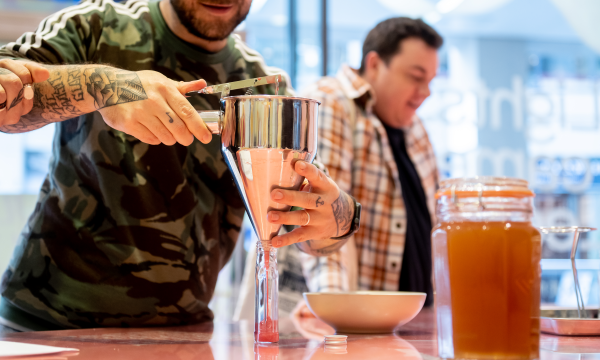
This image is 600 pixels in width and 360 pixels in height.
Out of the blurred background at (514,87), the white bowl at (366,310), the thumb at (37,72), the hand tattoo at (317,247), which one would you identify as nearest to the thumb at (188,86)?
the thumb at (37,72)

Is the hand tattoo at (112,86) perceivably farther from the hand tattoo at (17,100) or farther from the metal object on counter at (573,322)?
the metal object on counter at (573,322)

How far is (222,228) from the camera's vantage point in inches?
54.8

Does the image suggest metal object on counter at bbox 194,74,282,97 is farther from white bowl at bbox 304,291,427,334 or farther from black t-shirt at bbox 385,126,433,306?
black t-shirt at bbox 385,126,433,306

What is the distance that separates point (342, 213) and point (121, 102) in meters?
0.43

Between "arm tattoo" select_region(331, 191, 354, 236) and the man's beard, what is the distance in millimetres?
481

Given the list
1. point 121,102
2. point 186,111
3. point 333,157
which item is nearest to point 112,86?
point 121,102

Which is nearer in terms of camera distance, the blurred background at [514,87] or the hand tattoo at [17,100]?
the hand tattoo at [17,100]

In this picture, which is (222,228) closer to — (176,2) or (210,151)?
(210,151)

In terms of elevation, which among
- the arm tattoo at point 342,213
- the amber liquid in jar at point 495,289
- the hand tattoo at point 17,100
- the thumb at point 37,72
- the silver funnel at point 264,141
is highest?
the thumb at point 37,72

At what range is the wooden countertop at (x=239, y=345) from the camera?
2.35 ft

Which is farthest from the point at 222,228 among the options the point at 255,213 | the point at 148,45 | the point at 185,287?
the point at 255,213

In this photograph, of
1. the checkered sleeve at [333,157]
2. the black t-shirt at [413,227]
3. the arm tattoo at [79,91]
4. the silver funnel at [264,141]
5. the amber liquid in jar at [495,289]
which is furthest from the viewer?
the black t-shirt at [413,227]

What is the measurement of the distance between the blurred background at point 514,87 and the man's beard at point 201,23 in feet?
9.18

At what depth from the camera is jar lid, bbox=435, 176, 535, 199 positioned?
0.63 meters
